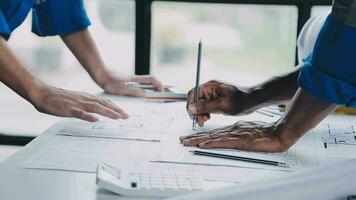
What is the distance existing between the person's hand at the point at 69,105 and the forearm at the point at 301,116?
16.1 inches

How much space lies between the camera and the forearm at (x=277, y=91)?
152 centimetres

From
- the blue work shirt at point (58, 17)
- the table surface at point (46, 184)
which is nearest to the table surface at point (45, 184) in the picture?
the table surface at point (46, 184)

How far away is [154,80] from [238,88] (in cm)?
35

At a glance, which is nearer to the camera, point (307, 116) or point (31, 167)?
point (31, 167)

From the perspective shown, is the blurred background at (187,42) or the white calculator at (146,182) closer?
the white calculator at (146,182)

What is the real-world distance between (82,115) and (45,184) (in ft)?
1.30

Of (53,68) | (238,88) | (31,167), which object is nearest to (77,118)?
(31,167)

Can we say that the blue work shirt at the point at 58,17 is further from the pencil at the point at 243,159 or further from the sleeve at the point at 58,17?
the pencil at the point at 243,159

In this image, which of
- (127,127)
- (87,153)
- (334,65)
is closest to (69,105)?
(127,127)

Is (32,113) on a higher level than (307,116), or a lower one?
lower

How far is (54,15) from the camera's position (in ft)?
5.64

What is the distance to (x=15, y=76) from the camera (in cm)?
138

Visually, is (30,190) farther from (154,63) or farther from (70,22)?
(154,63)

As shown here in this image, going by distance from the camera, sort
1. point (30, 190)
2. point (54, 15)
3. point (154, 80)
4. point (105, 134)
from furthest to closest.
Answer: point (154, 80), point (54, 15), point (105, 134), point (30, 190)
